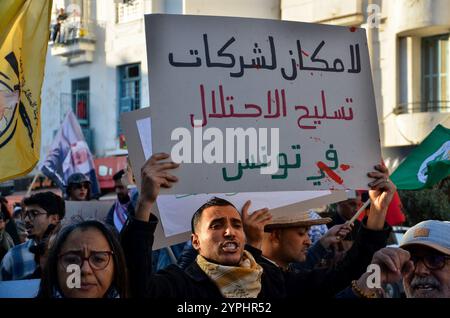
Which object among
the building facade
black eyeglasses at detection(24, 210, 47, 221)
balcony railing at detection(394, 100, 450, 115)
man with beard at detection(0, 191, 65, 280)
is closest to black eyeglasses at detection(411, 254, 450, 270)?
man with beard at detection(0, 191, 65, 280)

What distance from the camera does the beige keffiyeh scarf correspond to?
4309 millimetres

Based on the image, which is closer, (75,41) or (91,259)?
(91,259)

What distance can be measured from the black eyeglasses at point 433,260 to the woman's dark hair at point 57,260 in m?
1.18

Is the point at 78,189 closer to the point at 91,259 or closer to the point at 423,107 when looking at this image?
the point at 91,259

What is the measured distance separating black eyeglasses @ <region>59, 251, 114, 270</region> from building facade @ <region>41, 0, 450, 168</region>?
14.3 metres

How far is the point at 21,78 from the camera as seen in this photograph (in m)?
5.36

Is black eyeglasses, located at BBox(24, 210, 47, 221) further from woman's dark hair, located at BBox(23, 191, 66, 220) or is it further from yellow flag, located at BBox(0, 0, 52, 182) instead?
yellow flag, located at BBox(0, 0, 52, 182)

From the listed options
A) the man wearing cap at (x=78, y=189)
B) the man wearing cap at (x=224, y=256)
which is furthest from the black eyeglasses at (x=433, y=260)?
the man wearing cap at (x=78, y=189)

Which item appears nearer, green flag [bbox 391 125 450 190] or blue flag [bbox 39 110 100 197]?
green flag [bbox 391 125 450 190]

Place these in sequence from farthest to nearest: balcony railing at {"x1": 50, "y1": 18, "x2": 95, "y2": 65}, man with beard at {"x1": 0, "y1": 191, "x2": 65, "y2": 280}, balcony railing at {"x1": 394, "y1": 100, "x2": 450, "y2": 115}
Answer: balcony railing at {"x1": 50, "y1": 18, "x2": 95, "y2": 65} < balcony railing at {"x1": 394, "y1": 100, "x2": 450, "y2": 115} < man with beard at {"x1": 0, "y1": 191, "x2": 65, "y2": 280}

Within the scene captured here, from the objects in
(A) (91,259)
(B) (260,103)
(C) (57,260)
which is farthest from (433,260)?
(C) (57,260)

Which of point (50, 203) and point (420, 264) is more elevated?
point (50, 203)

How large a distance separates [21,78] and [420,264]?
240cm
